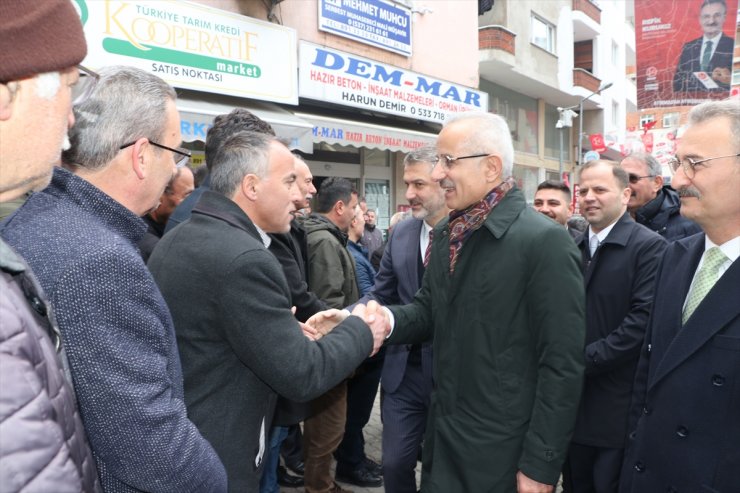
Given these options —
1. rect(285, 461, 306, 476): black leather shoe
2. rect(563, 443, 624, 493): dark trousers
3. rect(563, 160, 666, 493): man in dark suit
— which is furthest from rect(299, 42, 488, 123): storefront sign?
rect(563, 443, 624, 493): dark trousers

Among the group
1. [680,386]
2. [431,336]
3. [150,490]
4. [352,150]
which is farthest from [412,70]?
[150,490]

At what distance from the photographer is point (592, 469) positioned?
3057mm

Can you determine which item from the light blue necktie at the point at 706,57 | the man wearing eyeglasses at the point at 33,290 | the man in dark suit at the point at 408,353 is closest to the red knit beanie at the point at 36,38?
the man wearing eyeglasses at the point at 33,290

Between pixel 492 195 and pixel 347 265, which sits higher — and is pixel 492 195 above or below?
above

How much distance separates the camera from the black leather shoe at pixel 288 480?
14.0ft

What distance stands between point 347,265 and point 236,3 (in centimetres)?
565

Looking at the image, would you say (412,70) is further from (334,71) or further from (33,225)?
(33,225)

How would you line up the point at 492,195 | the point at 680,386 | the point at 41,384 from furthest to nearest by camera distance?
the point at 492,195 < the point at 680,386 < the point at 41,384

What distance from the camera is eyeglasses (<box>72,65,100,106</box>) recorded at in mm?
1558

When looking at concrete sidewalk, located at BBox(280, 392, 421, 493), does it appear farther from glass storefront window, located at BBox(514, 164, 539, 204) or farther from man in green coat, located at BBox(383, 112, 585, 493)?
glass storefront window, located at BBox(514, 164, 539, 204)

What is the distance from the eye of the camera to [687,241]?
7.31 ft

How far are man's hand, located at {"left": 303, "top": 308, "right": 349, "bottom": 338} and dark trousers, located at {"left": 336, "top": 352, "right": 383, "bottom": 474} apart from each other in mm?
1707

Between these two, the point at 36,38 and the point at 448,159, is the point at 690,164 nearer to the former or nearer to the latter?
the point at 448,159

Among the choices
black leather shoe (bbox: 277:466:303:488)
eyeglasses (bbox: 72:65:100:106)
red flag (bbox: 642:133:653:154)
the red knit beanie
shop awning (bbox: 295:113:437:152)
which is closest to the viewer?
the red knit beanie
